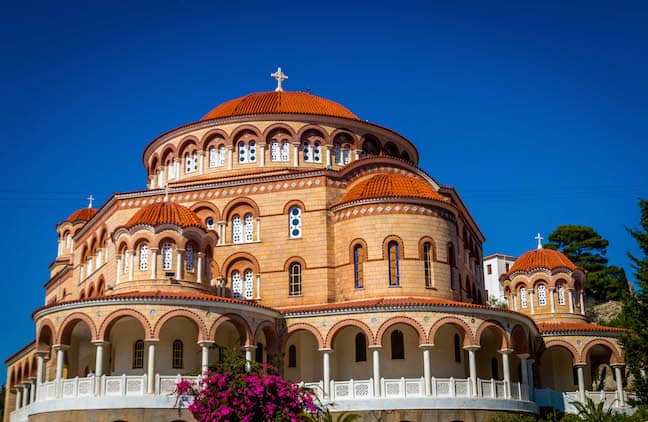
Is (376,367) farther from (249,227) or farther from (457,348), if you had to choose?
(249,227)

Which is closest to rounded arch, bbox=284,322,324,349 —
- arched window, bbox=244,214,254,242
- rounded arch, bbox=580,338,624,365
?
arched window, bbox=244,214,254,242

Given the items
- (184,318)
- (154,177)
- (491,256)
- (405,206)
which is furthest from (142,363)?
(491,256)

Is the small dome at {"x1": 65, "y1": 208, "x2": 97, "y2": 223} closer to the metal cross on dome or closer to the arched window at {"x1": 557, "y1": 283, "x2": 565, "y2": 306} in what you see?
the metal cross on dome

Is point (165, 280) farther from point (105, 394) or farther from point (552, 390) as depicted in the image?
point (552, 390)

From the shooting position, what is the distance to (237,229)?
38.5 metres

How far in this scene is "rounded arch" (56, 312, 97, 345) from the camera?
1209 inches

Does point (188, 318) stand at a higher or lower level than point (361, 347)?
higher

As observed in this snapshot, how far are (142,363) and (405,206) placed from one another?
39.6ft

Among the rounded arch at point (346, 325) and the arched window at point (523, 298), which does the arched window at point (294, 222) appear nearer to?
the rounded arch at point (346, 325)

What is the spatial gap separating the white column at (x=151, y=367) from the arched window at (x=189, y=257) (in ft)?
14.4

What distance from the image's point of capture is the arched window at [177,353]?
32.4m

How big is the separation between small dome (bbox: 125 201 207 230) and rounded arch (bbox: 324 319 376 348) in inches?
257

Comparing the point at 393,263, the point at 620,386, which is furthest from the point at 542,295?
the point at 393,263

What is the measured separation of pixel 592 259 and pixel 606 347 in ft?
88.8
